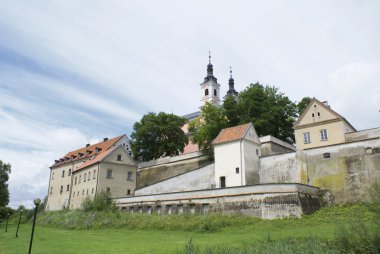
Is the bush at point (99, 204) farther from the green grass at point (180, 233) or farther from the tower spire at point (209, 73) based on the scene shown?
the tower spire at point (209, 73)

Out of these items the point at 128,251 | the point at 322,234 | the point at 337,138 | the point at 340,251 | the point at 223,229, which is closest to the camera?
the point at 340,251

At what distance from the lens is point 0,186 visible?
53000 millimetres

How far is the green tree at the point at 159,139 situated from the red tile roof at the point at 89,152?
3.95 metres

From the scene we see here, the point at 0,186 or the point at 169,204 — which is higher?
the point at 0,186

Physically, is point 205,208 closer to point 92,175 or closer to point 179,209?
point 179,209

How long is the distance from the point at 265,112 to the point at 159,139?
18499 mm

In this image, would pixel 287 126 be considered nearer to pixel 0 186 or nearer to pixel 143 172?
pixel 143 172

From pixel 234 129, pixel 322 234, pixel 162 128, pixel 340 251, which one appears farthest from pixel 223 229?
pixel 162 128

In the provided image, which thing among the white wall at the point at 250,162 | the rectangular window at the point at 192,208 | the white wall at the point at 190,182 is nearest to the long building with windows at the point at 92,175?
the white wall at the point at 190,182

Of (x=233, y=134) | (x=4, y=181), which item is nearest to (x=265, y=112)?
(x=233, y=134)

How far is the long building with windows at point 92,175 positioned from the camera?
47.0 metres

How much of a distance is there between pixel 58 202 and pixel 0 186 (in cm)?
900

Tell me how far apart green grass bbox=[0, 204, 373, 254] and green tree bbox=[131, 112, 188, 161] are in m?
23.3

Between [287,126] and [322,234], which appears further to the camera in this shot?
[287,126]
